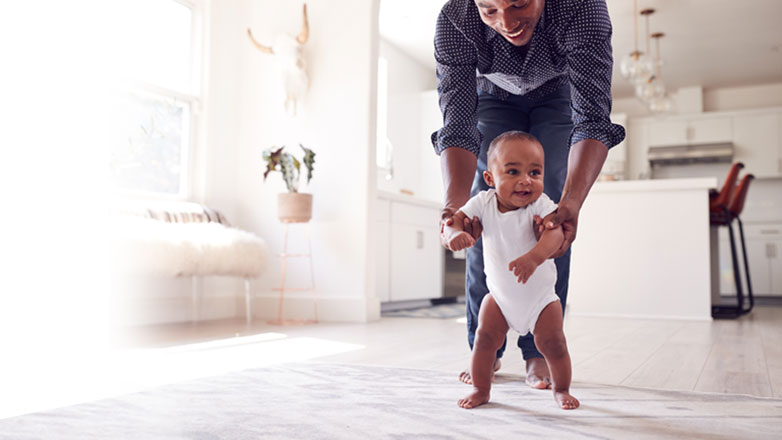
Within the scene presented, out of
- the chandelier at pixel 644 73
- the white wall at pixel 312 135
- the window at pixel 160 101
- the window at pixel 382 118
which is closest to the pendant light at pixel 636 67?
the chandelier at pixel 644 73

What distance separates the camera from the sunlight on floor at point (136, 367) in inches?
65.6

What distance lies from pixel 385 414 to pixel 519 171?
1.88 feet

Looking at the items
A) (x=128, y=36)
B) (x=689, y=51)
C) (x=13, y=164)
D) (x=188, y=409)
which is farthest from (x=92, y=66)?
(x=689, y=51)

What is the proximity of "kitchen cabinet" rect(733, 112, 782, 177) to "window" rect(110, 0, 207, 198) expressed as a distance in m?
6.72

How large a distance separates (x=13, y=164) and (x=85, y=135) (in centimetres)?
46

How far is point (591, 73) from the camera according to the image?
1373 mm

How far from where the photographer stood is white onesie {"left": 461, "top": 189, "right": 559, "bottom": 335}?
4.53ft

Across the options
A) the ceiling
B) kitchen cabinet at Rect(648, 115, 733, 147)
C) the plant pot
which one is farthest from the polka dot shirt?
kitchen cabinet at Rect(648, 115, 733, 147)

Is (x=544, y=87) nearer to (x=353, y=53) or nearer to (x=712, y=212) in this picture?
(x=353, y=53)

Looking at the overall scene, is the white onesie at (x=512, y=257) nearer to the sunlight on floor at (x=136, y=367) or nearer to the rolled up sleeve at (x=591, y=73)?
the rolled up sleeve at (x=591, y=73)

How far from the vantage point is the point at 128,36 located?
152 inches

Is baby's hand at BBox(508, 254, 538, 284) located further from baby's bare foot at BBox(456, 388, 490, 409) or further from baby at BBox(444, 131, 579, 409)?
baby's bare foot at BBox(456, 388, 490, 409)

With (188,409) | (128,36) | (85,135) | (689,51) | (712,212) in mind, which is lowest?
(188,409)

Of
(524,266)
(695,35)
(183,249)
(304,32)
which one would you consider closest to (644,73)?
(695,35)
